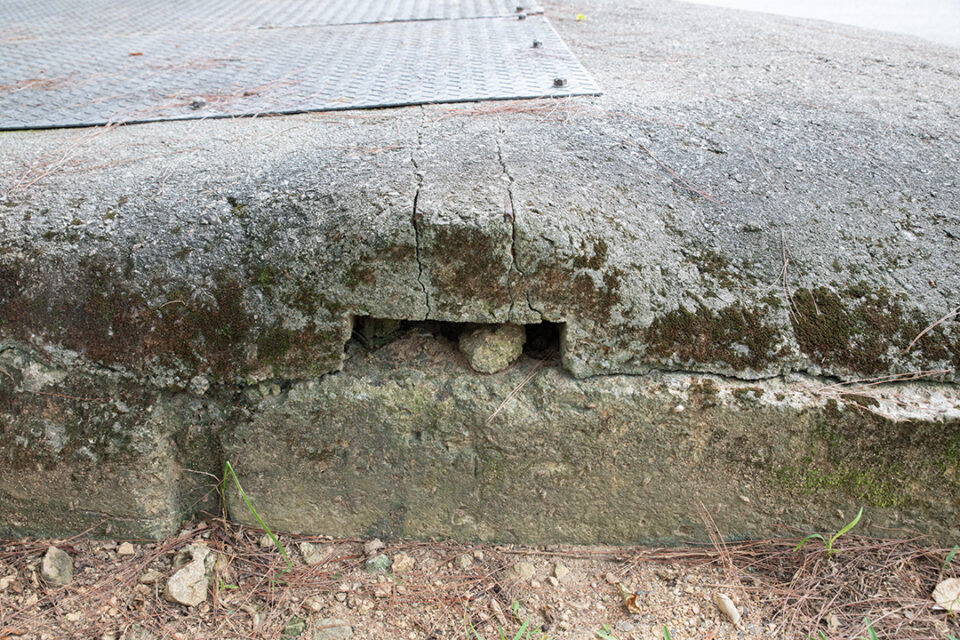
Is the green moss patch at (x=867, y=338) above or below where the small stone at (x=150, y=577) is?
above

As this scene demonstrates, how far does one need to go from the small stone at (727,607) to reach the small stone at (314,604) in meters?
0.89

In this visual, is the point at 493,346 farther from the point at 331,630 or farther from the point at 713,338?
the point at 331,630

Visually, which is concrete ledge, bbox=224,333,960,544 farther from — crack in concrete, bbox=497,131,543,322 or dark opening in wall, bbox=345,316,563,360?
crack in concrete, bbox=497,131,543,322

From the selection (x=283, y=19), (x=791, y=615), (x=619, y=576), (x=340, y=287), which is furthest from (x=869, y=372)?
(x=283, y=19)

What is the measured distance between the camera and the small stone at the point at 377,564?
1526 millimetres

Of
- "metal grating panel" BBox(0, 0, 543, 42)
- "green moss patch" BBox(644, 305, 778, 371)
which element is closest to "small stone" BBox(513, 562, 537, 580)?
"green moss patch" BBox(644, 305, 778, 371)

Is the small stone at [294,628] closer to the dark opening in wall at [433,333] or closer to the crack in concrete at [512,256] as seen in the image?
the dark opening in wall at [433,333]

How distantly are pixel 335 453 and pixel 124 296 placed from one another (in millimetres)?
583

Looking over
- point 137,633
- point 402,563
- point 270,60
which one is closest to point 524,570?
point 402,563

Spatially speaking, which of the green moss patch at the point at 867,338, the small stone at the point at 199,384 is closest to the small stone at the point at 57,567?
the small stone at the point at 199,384

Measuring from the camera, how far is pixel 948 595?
1414 millimetres

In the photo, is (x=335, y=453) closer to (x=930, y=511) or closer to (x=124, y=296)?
(x=124, y=296)

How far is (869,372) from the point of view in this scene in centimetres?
140

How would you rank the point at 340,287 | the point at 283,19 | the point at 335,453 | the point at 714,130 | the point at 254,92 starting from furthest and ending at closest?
the point at 283,19 < the point at 254,92 < the point at 714,130 < the point at 335,453 < the point at 340,287
